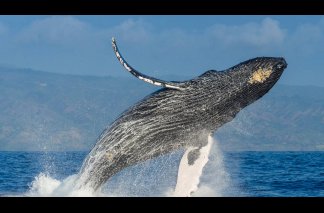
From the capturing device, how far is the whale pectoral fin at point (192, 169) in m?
13.2

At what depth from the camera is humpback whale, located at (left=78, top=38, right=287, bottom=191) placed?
41.8 ft

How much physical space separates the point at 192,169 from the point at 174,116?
3.70 feet

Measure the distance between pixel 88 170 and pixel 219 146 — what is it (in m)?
2.52

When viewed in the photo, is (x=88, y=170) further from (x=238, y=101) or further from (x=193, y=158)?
(x=238, y=101)

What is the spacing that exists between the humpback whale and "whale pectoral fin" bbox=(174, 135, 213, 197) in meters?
0.13

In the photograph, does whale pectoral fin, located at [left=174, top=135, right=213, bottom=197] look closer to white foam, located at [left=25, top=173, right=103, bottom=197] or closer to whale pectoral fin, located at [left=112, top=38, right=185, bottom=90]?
whale pectoral fin, located at [left=112, top=38, right=185, bottom=90]

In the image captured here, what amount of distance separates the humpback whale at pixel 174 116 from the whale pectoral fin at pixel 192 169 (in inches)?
5.1

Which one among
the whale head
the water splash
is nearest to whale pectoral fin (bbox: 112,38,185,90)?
the whale head

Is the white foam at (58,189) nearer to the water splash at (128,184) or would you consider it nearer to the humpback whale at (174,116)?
the water splash at (128,184)

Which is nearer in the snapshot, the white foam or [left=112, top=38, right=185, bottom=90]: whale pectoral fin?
[left=112, top=38, right=185, bottom=90]: whale pectoral fin

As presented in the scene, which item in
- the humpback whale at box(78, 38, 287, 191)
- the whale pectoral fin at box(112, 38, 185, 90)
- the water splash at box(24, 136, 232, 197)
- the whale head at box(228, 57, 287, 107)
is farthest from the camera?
the water splash at box(24, 136, 232, 197)

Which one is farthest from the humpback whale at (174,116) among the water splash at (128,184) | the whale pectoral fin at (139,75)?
the water splash at (128,184)
